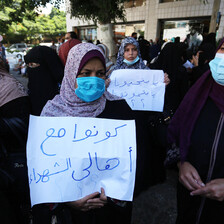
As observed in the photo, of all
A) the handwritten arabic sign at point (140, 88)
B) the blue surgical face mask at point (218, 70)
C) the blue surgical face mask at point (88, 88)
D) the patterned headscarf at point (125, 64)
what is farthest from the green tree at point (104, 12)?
the blue surgical face mask at point (218, 70)

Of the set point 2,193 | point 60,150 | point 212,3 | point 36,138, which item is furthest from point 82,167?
point 212,3

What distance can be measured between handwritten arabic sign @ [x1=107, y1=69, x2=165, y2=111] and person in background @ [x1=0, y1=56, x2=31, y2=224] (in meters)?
0.96

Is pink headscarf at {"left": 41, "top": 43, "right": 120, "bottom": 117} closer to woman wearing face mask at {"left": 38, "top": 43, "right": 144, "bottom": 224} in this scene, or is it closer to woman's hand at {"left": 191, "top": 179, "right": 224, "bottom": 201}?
woman wearing face mask at {"left": 38, "top": 43, "right": 144, "bottom": 224}

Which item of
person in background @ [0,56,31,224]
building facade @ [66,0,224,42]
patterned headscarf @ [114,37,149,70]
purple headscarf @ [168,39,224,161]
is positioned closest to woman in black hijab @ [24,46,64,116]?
person in background @ [0,56,31,224]

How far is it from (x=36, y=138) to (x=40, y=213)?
47 centimetres

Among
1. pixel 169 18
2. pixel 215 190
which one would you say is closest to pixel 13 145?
pixel 215 190

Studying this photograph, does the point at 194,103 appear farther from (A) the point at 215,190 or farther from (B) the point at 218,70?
(A) the point at 215,190

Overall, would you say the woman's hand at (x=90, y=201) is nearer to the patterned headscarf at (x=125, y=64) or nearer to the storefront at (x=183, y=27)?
the patterned headscarf at (x=125, y=64)

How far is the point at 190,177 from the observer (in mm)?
1105

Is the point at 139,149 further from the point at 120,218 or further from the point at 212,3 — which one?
the point at 212,3

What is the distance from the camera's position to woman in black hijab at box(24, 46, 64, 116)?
75.0 inches

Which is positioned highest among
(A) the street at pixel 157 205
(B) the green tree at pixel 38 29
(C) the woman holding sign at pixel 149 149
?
(B) the green tree at pixel 38 29

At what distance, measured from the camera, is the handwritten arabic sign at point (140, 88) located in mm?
1932

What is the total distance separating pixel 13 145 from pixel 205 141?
1321 mm
